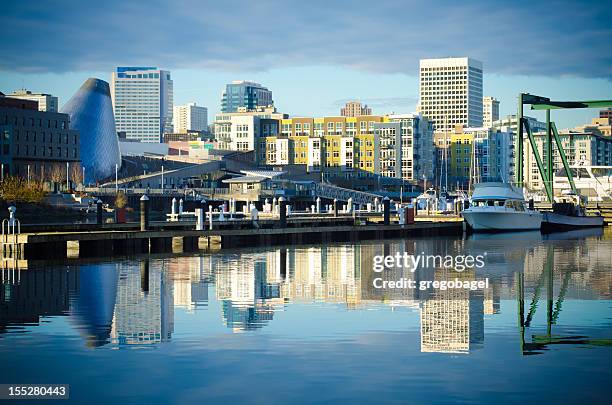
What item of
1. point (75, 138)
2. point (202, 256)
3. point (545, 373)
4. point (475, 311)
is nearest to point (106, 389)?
point (545, 373)

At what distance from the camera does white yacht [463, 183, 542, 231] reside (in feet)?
279

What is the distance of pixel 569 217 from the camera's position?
3829 inches

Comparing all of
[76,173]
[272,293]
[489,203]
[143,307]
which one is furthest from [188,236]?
[76,173]

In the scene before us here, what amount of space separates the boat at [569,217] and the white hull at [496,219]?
557cm

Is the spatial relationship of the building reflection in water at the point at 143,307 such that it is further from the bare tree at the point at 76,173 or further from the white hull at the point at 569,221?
the bare tree at the point at 76,173

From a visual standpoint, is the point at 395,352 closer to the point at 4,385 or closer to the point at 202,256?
the point at 4,385

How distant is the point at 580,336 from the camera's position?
24.7 meters

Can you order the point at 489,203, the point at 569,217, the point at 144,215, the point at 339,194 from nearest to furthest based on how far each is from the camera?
the point at 144,215 < the point at 489,203 < the point at 569,217 < the point at 339,194

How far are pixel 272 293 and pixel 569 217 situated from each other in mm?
67510

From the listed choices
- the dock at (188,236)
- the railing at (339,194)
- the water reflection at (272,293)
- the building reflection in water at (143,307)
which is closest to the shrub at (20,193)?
the dock at (188,236)

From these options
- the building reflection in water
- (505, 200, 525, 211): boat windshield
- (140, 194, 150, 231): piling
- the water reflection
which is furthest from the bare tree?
the building reflection in water

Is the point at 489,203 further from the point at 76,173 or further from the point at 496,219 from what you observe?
the point at 76,173

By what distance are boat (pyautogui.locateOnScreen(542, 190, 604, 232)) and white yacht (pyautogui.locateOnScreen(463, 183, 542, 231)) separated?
4.34 m

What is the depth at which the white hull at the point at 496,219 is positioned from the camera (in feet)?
278
